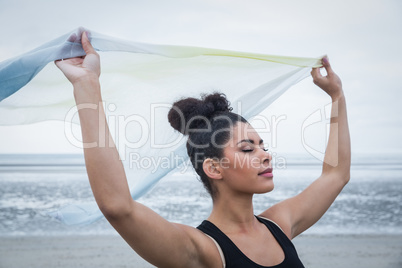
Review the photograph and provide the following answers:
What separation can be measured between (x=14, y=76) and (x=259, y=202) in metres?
10.5

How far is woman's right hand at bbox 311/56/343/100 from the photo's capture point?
2.75 metres

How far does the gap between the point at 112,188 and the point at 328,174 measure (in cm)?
166

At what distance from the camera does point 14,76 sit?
6.89ft

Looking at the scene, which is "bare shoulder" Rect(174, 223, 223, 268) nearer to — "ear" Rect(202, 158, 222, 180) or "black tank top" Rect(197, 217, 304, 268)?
"black tank top" Rect(197, 217, 304, 268)

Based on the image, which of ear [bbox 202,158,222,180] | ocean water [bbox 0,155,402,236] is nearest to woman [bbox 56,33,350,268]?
ear [bbox 202,158,222,180]

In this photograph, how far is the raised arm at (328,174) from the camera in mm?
2623

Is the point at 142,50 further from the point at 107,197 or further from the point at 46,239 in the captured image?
the point at 46,239

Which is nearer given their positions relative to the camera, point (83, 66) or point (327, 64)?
point (83, 66)

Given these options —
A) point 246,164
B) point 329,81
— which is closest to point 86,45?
point 246,164

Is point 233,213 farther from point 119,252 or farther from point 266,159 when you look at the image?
point 119,252

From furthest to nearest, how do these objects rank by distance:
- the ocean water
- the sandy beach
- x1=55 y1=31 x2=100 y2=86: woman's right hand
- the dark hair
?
the ocean water
the sandy beach
the dark hair
x1=55 y1=31 x2=100 y2=86: woman's right hand

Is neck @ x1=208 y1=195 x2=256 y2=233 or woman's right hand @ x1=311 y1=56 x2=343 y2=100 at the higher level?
woman's right hand @ x1=311 y1=56 x2=343 y2=100

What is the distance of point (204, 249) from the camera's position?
2008 mm

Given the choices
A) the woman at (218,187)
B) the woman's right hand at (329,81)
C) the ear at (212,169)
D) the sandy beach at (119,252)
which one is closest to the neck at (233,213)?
the woman at (218,187)
